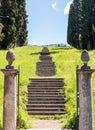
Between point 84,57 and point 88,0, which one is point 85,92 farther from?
point 88,0

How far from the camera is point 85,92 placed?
53.4 feet

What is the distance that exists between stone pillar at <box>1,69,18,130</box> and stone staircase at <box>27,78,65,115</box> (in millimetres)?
6300

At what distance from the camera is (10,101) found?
1631 centimetres

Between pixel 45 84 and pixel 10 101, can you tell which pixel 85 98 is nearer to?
pixel 10 101

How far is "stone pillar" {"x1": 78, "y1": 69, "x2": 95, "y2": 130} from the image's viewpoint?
1623cm

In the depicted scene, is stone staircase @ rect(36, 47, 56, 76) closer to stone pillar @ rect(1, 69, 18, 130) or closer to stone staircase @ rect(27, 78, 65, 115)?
stone staircase @ rect(27, 78, 65, 115)

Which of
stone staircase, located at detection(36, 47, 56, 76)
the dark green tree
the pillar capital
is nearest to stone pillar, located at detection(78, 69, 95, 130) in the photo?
the pillar capital

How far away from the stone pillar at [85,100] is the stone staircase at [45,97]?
637cm

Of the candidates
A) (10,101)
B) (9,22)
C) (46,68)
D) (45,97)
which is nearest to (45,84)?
(45,97)

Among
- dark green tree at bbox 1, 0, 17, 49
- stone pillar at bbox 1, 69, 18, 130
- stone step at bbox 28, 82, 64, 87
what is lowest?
stone pillar at bbox 1, 69, 18, 130

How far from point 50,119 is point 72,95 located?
2606 millimetres

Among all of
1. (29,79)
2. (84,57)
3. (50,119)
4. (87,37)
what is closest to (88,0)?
(87,37)

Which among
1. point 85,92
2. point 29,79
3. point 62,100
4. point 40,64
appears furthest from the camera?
point 40,64

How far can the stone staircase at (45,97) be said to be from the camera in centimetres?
2297
